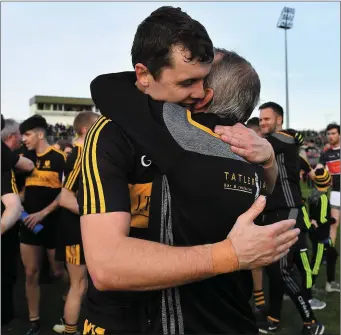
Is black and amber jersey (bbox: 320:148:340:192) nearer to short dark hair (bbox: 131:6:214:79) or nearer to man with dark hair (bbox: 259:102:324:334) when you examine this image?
man with dark hair (bbox: 259:102:324:334)

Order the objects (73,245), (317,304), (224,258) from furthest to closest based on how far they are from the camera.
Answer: (317,304)
(73,245)
(224,258)

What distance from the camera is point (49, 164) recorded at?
4.85 metres

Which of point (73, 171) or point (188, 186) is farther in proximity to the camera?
point (73, 171)

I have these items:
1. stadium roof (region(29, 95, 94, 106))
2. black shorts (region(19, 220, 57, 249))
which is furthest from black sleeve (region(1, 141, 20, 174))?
stadium roof (region(29, 95, 94, 106))

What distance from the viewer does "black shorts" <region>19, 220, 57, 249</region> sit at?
4.42 meters

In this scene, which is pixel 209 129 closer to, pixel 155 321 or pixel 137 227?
pixel 137 227

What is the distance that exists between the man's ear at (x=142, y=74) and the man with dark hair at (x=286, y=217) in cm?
289

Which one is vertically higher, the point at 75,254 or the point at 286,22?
the point at 286,22

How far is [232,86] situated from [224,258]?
27.0 inches

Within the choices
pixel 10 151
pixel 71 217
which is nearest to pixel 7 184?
pixel 10 151

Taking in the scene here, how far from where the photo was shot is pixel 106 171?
125cm

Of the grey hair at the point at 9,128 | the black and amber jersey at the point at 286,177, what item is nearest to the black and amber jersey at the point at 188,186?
the black and amber jersey at the point at 286,177

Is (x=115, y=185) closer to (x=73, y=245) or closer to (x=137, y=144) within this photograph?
(x=137, y=144)

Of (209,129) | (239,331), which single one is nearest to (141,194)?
(209,129)
